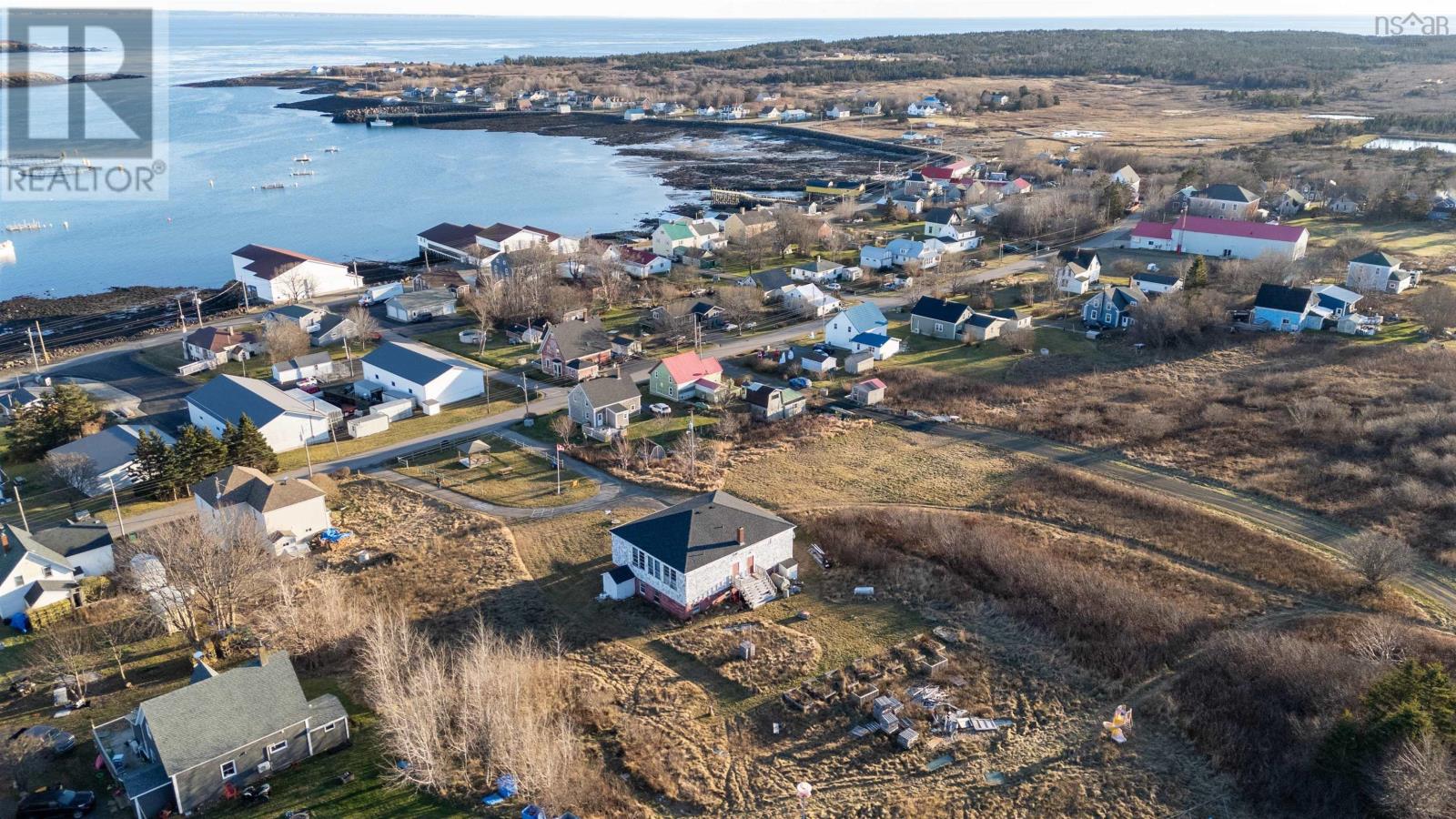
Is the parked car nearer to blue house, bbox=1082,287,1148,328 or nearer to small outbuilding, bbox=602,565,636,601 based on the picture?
small outbuilding, bbox=602,565,636,601

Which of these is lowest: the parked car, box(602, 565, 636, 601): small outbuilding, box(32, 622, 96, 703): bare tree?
the parked car

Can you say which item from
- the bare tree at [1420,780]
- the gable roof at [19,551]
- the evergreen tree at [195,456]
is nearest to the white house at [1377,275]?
the bare tree at [1420,780]

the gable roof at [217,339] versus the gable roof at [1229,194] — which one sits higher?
the gable roof at [1229,194]

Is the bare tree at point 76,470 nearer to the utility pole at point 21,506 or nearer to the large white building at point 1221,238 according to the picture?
the utility pole at point 21,506

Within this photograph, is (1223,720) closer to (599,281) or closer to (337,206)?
(599,281)

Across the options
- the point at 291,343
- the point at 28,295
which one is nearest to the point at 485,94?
the point at 28,295

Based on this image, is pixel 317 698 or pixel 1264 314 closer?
pixel 317 698

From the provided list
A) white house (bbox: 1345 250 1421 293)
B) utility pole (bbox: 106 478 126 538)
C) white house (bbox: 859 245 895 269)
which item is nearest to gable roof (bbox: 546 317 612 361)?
utility pole (bbox: 106 478 126 538)
